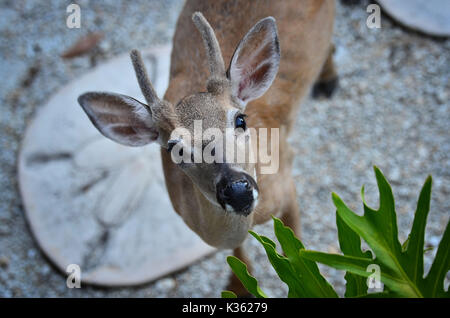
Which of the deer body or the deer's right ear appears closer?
the deer's right ear

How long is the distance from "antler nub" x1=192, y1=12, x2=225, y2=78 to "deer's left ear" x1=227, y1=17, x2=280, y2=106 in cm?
7

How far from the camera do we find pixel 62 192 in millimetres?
3824

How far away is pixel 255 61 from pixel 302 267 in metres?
1.00

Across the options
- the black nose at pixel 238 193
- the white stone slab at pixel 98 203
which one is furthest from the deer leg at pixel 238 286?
the black nose at pixel 238 193

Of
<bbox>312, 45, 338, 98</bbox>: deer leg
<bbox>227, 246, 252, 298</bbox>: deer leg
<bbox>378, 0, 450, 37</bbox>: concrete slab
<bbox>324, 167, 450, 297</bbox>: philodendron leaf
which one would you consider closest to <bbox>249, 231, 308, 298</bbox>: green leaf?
<bbox>324, 167, 450, 297</bbox>: philodendron leaf

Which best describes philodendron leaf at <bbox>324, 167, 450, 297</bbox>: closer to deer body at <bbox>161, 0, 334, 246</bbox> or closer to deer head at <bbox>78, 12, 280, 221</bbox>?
deer head at <bbox>78, 12, 280, 221</bbox>

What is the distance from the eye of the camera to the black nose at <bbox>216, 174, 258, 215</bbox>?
1.98m

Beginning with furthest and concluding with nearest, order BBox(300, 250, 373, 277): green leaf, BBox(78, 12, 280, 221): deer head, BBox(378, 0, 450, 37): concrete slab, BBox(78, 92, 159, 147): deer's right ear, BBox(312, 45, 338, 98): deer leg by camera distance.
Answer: BBox(378, 0, 450, 37): concrete slab
BBox(312, 45, 338, 98): deer leg
BBox(78, 92, 159, 147): deer's right ear
BBox(78, 12, 280, 221): deer head
BBox(300, 250, 373, 277): green leaf

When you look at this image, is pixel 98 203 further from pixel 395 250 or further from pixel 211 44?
pixel 395 250

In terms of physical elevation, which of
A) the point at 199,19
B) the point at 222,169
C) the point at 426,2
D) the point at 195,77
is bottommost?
the point at 222,169

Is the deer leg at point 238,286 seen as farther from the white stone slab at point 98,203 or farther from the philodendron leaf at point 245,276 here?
the philodendron leaf at point 245,276
